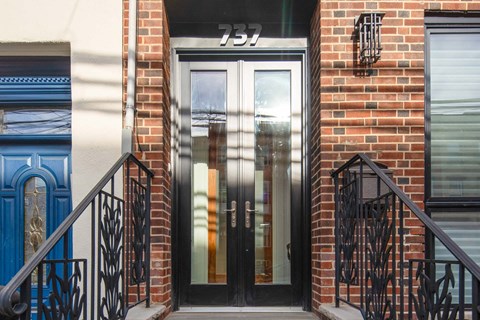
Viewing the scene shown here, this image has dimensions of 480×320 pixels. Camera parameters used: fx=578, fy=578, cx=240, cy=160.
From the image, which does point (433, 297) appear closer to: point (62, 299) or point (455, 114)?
point (62, 299)

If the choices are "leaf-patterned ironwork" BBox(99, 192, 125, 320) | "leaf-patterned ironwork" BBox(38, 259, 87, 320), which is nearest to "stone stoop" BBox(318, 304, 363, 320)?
"leaf-patterned ironwork" BBox(99, 192, 125, 320)

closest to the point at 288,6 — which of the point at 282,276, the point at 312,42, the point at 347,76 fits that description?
the point at 312,42

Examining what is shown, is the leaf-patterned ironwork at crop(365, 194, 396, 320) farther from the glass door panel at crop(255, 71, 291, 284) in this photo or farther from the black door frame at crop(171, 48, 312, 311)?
the glass door panel at crop(255, 71, 291, 284)

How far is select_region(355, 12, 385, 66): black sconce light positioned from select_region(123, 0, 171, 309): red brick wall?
1.53 meters

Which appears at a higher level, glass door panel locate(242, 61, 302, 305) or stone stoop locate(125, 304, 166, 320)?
glass door panel locate(242, 61, 302, 305)

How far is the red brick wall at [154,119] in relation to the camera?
14.4 ft

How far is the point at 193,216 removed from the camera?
4.88m

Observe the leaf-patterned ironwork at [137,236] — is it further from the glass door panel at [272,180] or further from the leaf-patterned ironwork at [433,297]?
the leaf-patterned ironwork at [433,297]

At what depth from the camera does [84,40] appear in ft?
14.6

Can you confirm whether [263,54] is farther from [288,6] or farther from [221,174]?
[221,174]

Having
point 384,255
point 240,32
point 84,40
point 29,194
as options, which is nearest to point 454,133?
point 384,255

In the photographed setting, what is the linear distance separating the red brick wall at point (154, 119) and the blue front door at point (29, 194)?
89 centimetres

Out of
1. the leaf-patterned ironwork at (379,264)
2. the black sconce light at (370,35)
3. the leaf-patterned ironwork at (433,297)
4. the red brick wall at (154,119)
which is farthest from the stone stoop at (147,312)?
the black sconce light at (370,35)

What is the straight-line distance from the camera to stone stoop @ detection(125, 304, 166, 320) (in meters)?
3.76
